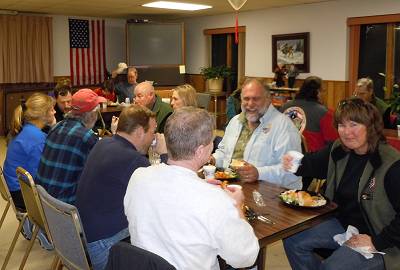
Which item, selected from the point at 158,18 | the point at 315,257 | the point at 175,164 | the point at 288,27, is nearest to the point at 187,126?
the point at 175,164

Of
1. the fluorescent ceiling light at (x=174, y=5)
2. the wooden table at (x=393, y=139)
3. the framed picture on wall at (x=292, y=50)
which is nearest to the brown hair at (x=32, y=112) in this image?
the wooden table at (x=393, y=139)

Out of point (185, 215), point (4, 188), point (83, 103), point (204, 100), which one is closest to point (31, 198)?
point (4, 188)

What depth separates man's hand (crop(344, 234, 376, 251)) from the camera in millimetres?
1956

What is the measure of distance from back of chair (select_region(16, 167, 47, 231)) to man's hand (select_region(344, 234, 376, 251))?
1.51m

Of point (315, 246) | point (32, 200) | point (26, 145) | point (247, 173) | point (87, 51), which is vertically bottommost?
point (315, 246)

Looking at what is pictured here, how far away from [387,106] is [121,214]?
144 inches

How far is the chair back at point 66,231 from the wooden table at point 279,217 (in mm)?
740

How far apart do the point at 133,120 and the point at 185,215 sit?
0.92 m

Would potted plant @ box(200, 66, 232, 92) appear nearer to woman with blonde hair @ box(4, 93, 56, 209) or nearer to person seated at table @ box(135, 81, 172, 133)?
person seated at table @ box(135, 81, 172, 133)

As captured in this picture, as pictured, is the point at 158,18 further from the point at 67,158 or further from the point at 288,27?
the point at 67,158

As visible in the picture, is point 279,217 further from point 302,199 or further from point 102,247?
point 102,247

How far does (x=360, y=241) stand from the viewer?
199 centimetres

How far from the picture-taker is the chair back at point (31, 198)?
213cm

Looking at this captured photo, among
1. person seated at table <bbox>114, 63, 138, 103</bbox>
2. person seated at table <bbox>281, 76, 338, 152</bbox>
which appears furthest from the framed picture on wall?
person seated at table <bbox>281, 76, 338, 152</bbox>
